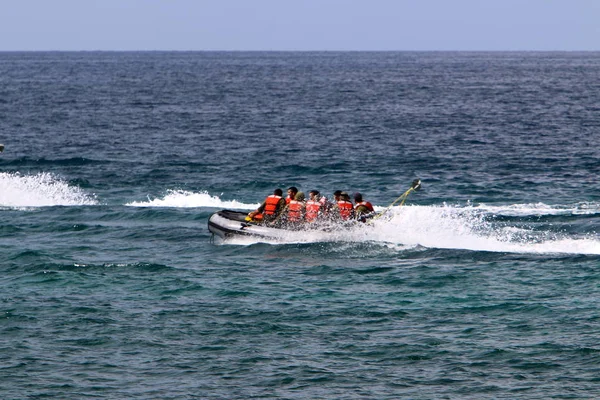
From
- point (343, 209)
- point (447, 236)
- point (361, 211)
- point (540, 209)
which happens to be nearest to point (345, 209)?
point (343, 209)

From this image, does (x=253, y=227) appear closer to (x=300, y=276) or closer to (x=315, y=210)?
(x=315, y=210)

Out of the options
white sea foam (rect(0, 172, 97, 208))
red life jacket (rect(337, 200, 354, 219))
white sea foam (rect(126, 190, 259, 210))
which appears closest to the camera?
red life jacket (rect(337, 200, 354, 219))

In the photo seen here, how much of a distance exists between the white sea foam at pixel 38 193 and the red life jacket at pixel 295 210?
34.6 feet

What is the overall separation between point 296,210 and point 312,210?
17.9 inches

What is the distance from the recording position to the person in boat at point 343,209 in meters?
26.8

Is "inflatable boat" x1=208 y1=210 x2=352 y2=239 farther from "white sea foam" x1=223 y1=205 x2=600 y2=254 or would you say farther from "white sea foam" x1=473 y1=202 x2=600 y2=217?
"white sea foam" x1=473 y1=202 x2=600 y2=217

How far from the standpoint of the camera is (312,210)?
87.9ft

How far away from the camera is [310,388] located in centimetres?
1667

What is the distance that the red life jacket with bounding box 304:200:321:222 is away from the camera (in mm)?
26750

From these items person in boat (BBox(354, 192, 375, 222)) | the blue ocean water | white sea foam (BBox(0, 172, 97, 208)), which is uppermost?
person in boat (BBox(354, 192, 375, 222))

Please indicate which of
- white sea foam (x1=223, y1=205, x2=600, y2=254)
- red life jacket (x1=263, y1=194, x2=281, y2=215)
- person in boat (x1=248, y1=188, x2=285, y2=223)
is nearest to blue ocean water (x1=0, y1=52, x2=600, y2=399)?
white sea foam (x1=223, y1=205, x2=600, y2=254)

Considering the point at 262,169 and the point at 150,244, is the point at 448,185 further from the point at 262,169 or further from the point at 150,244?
the point at 150,244

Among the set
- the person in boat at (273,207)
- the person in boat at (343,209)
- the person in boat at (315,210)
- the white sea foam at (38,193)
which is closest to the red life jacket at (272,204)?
the person in boat at (273,207)

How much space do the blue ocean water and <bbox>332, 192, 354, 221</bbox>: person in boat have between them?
0.49m
